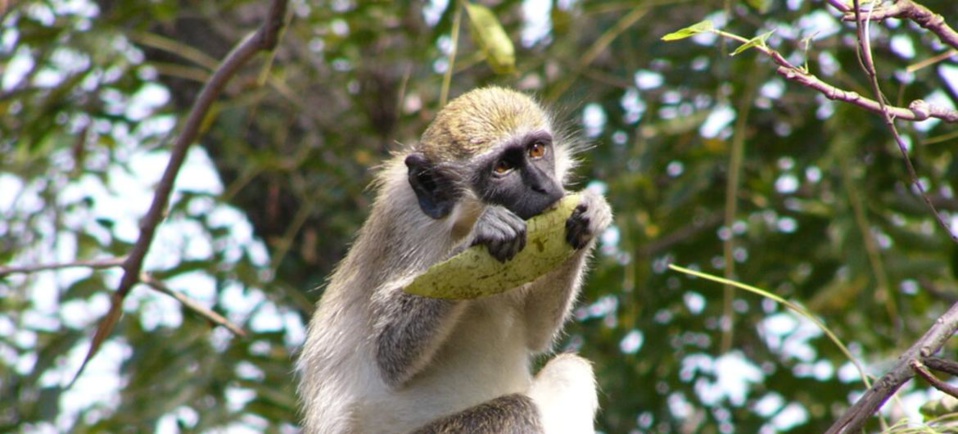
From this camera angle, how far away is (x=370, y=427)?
4.78 metres

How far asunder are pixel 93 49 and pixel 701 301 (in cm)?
364

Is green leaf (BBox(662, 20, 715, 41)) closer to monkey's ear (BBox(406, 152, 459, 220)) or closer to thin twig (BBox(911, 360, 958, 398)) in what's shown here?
thin twig (BBox(911, 360, 958, 398))

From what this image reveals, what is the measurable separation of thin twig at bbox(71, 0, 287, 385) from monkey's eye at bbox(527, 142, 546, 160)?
3.65ft

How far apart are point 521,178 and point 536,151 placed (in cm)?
22

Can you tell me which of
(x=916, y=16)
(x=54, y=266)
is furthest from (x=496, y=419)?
(x=916, y=16)

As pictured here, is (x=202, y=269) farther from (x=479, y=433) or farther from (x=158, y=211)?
(x=479, y=433)

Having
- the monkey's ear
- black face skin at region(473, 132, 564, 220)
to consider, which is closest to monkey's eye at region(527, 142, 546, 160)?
black face skin at region(473, 132, 564, 220)

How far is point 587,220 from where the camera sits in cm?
416

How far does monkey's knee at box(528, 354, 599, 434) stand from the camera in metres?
4.73

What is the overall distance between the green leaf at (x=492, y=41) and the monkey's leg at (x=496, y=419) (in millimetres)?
1379

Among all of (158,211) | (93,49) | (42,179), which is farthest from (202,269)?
(42,179)

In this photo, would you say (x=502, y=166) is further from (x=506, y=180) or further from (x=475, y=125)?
(x=475, y=125)

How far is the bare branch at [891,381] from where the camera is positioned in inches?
91.8

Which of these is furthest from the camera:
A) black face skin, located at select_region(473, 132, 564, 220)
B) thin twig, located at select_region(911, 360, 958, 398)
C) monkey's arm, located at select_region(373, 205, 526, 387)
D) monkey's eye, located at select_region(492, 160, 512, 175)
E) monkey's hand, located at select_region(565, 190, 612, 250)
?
monkey's eye, located at select_region(492, 160, 512, 175)
